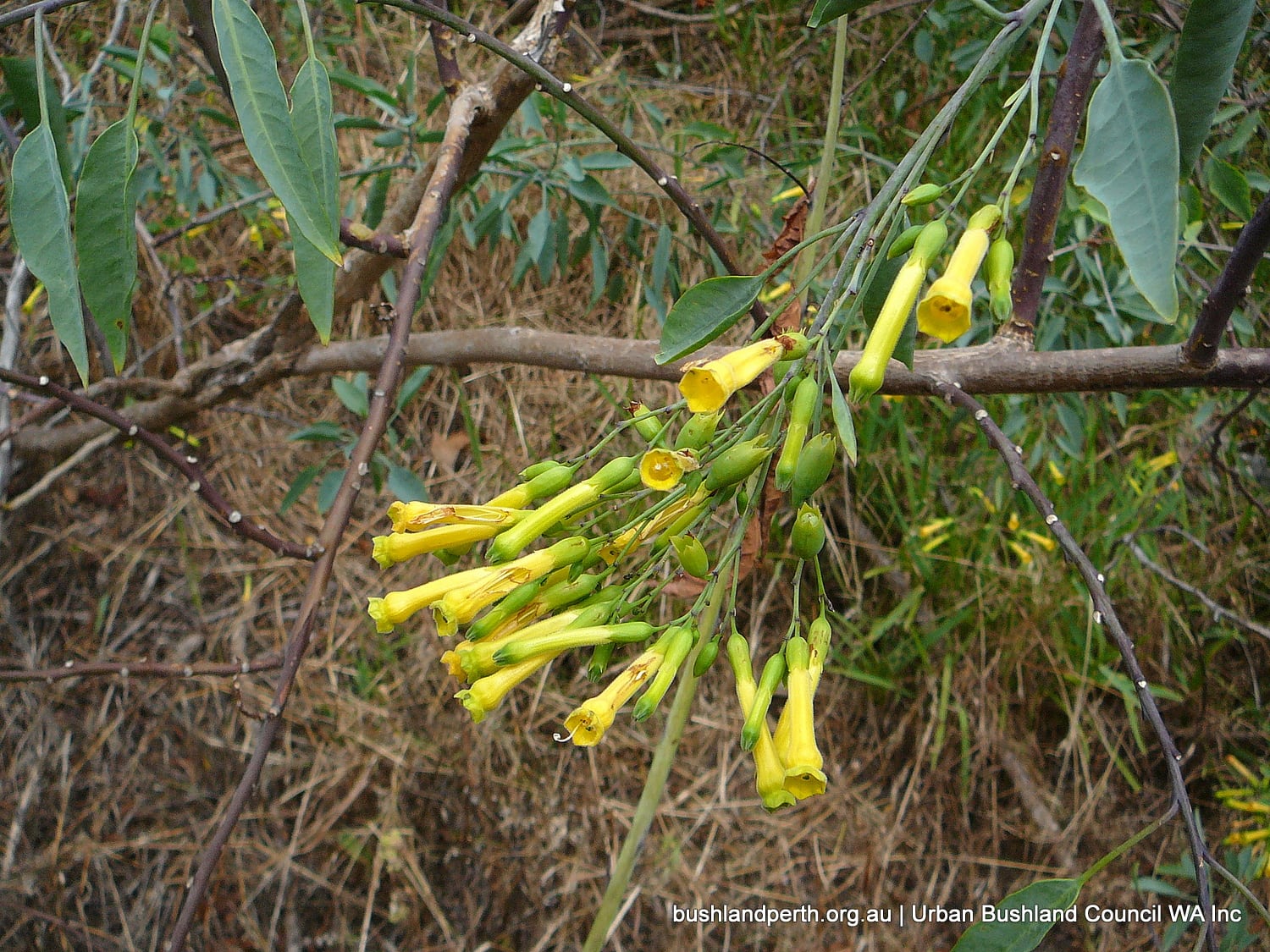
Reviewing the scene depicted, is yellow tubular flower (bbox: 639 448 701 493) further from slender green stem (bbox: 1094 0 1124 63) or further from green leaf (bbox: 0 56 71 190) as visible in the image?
green leaf (bbox: 0 56 71 190)

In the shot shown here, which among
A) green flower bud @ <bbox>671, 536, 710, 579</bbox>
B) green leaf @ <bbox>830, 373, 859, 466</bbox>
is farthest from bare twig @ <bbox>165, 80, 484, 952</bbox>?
green leaf @ <bbox>830, 373, 859, 466</bbox>

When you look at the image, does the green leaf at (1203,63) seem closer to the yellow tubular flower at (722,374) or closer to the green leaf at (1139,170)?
the green leaf at (1139,170)

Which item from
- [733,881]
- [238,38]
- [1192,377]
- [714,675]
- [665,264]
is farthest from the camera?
[714,675]

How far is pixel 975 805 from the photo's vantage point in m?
1.82

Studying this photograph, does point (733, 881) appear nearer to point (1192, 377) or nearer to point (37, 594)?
point (1192, 377)

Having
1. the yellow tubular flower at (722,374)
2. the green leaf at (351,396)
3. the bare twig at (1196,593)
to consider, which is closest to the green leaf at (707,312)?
the yellow tubular flower at (722,374)

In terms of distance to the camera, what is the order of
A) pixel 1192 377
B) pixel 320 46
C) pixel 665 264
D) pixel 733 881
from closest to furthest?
pixel 1192 377 < pixel 665 264 < pixel 320 46 < pixel 733 881

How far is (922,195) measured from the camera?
490 millimetres

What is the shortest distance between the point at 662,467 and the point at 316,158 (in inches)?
11.0

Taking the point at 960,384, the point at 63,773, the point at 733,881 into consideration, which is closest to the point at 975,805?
the point at 733,881

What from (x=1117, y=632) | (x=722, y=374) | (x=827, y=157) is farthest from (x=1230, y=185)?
(x=722, y=374)

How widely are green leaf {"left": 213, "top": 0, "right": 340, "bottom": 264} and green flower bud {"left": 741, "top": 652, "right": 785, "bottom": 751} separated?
387mm

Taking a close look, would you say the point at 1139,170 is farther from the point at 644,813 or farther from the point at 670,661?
the point at 644,813

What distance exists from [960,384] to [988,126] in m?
1.35
